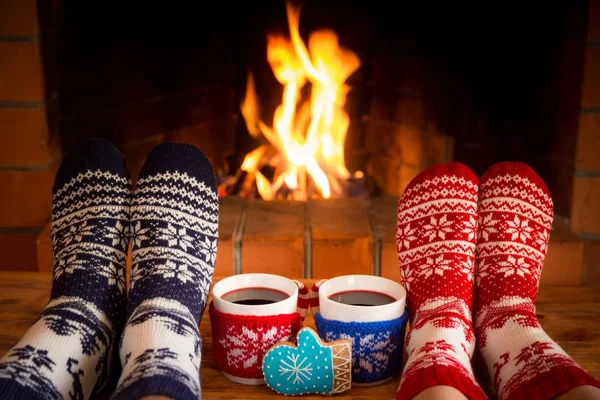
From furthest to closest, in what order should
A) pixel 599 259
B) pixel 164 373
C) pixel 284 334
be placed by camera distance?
pixel 599 259 → pixel 284 334 → pixel 164 373

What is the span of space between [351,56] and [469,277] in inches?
37.9

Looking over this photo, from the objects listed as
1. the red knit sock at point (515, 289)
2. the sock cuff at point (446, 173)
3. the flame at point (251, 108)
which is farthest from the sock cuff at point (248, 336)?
the flame at point (251, 108)

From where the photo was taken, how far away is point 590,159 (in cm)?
149

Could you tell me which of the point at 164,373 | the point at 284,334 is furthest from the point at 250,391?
the point at 164,373

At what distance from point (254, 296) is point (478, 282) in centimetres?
35

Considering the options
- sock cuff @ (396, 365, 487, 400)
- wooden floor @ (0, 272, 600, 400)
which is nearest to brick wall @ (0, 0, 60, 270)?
wooden floor @ (0, 272, 600, 400)

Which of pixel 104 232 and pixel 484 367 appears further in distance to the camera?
pixel 104 232

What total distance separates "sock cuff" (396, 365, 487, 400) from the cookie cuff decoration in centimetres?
9

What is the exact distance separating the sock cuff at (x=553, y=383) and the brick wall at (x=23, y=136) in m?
1.05

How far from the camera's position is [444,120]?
1.86 meters

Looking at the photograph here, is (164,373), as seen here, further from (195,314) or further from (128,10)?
(128,10)

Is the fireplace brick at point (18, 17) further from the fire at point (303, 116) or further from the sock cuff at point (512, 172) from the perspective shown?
the sock cuff at point (512, 172)

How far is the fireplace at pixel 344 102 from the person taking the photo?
147cm

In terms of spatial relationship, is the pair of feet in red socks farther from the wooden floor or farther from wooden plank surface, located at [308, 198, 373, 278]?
wooden plank surface, located at [308, 198, 373, 278]
